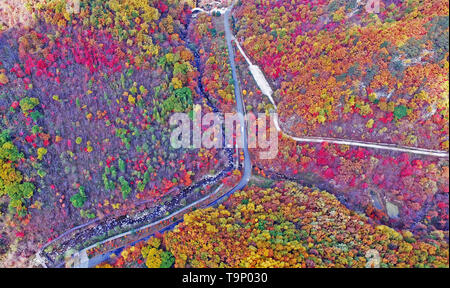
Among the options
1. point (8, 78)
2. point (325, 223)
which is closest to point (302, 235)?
point (325, 223)

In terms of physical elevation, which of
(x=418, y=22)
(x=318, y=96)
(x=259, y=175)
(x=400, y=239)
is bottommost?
(x=400, y=239)

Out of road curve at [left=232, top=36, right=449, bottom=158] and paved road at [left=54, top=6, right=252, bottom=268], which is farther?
road curve at [left=232, top=36, right=449, bottom=158]

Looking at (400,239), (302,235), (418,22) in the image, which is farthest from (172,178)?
(418,22)

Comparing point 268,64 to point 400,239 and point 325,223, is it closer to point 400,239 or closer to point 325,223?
point 325,223

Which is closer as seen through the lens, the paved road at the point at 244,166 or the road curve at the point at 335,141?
the paved road at the point at 244,166

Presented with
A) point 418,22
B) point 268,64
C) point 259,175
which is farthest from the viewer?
point 268,64

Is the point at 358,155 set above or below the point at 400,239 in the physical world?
above

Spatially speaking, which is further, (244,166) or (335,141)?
(244,166)

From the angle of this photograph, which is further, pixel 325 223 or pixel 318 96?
pixel 318 96

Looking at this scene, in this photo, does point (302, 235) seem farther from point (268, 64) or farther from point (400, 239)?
point (268, 64)

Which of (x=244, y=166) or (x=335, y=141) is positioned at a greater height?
(x=335, y=141)

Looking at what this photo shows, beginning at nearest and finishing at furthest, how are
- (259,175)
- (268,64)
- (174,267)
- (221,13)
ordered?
(174,267) < (259,175) < (268,64) < (221,13)
